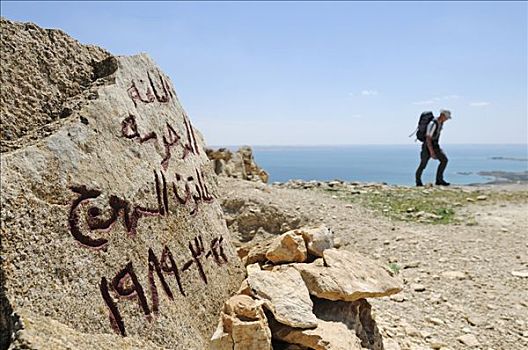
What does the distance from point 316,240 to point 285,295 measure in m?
1.17

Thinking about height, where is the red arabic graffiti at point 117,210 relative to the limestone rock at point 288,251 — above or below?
above

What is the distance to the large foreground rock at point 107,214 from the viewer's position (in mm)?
2678

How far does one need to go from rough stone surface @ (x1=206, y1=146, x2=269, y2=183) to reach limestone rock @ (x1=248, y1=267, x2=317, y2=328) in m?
11.0

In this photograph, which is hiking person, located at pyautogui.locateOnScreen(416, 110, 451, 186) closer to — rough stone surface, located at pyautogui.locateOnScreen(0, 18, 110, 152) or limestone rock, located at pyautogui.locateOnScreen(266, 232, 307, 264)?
limestone rock, located at pyautogui.locateOnScreen(266, 232, 307, 264)

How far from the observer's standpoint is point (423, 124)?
1750 cm

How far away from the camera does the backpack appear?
1730 centimetres

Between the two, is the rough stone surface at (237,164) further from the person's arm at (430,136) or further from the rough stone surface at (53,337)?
the rough stone surface at (53,337)

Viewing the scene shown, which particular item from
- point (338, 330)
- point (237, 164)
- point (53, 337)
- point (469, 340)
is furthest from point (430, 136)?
point (53, 337)

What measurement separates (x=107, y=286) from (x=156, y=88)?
2002 mm

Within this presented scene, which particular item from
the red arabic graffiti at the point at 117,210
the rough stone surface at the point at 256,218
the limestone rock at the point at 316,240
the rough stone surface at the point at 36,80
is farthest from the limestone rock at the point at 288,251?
the rough stone surface at the point at 256,218

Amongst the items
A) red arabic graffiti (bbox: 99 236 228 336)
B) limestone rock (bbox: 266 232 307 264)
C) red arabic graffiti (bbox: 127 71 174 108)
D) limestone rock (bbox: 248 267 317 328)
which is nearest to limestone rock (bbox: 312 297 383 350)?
limestone rock (bbox: 248 267 317 328)

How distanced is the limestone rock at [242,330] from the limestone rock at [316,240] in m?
1.39

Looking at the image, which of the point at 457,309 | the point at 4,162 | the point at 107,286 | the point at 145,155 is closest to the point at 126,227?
the point at 107,286

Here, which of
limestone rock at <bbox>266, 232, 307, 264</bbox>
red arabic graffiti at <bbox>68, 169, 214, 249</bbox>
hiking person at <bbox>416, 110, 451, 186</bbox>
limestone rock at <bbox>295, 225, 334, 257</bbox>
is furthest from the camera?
hiking person at <bbox>416, 110, 451, 186</bbox>
